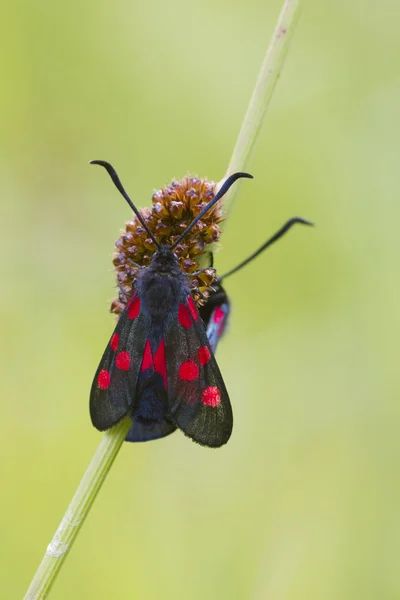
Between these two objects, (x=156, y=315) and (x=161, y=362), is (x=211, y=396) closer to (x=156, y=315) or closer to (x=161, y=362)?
(x=161, y=362)

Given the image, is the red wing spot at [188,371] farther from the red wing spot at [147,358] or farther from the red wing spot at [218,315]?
the red wing spot at [218,315]

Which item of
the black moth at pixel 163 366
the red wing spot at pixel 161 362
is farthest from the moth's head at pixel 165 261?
the red wing spot at pixel 161 362

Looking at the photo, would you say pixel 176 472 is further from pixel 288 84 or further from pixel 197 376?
pixel 288 84

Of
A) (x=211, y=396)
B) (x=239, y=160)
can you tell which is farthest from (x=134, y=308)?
(x=239, y=160)

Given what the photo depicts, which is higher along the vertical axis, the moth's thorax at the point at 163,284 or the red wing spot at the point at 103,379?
the moth's thorax at the point at 163,284

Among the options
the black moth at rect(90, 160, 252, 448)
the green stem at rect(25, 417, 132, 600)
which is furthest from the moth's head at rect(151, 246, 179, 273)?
the green stem at rect(25, 417, 132, 600)
